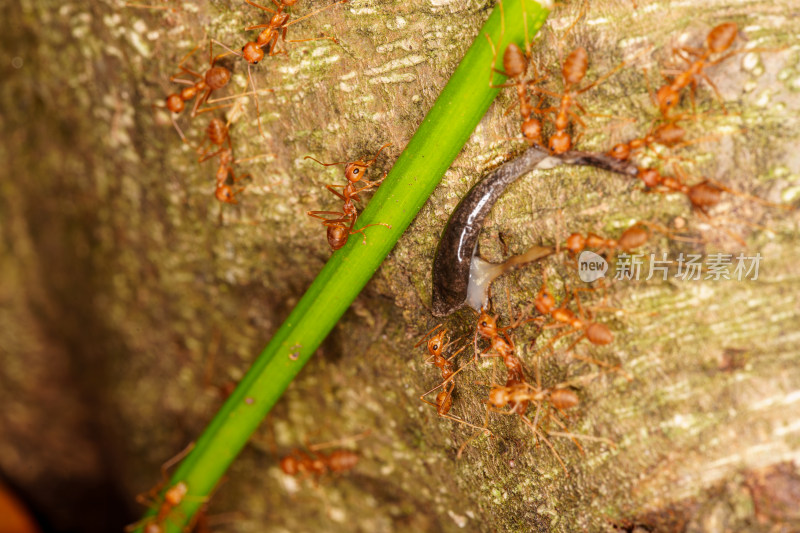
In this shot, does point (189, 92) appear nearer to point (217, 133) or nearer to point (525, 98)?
point (217, 133)

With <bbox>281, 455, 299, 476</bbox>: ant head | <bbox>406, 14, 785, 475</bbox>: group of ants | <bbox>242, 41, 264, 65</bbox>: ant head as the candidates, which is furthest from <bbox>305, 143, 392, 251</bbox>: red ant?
<bbox>281, 455, 299, 476</bbox>: ant head

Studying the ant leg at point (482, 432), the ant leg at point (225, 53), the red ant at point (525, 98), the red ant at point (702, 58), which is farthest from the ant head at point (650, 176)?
the ant leg at point (225, 53)

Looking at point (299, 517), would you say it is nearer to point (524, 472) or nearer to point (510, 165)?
point (524, 472)

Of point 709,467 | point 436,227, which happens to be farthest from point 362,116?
point 709,467

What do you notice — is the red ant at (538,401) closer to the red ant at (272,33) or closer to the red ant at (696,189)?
the red ant at (696,189)

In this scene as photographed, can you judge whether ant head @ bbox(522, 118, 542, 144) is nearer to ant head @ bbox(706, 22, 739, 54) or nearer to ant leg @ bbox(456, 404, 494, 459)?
ant head @ bbox(706, 22, 739, 54)

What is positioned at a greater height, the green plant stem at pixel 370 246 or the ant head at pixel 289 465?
the green plant stem at pixel 370 246

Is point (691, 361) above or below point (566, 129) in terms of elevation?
below

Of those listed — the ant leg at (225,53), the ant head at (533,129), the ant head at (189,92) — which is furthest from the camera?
the ant head at (189,92)
